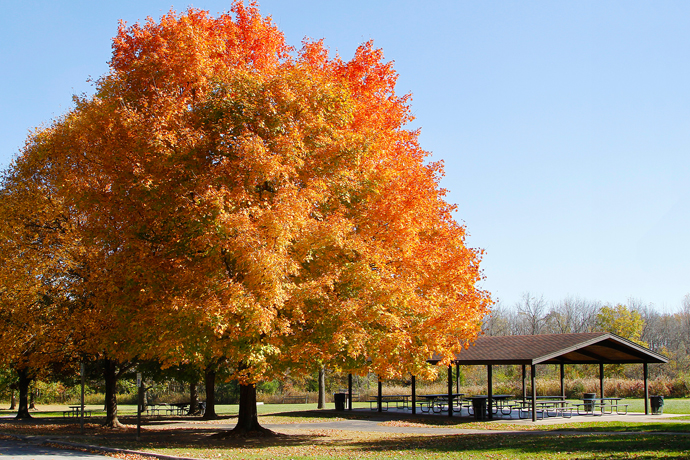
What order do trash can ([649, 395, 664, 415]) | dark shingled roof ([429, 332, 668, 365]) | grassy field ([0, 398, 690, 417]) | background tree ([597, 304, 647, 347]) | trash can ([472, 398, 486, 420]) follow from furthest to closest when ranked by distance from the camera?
background tree ([597, 304, 647, 347])
grassy field ([0, 398, 690, 417])
trash can ([649, 395, 664, 415])
trash can ([472, 398, 486, 420])
dark shingled roof ([429, 332, 668, 365])

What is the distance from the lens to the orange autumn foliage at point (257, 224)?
15484 millimetres

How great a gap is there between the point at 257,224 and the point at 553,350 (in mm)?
16020

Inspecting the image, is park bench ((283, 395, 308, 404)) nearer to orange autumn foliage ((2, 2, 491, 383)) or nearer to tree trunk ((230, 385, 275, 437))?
tree trunk ((230, 385, 275, 437))

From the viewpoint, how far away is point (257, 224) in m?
15.0

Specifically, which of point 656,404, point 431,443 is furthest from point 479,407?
point 431,443

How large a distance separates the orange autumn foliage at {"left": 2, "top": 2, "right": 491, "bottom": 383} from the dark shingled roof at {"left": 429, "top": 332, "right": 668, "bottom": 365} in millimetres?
6574

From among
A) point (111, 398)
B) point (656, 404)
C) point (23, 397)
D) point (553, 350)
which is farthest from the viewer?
point (23, 397)

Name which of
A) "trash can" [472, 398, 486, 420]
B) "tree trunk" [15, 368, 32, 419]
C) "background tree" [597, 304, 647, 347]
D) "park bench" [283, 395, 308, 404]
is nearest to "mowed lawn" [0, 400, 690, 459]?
"trash can" [472, 398, 486, 420]

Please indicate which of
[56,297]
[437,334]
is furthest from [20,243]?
[437,334]

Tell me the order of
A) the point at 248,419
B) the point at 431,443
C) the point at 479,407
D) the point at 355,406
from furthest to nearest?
the point at 355,406, the point at 479,407, the point at 248,419, the point at 431,443

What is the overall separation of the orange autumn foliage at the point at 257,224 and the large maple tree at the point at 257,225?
57 mm

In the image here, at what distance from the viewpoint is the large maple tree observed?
15484 millimetres

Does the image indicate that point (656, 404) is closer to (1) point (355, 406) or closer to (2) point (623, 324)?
(1) point (355, 406)

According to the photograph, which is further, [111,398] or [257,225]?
[111,398]
